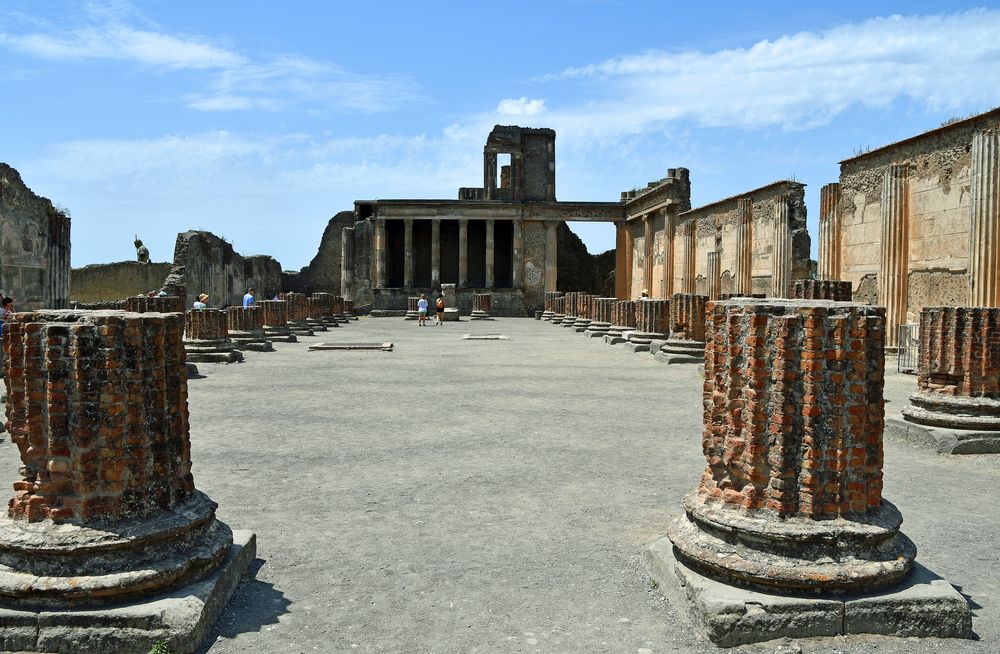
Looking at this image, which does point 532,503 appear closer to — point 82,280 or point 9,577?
point 9,577

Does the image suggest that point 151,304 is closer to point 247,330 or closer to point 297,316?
point 247,330

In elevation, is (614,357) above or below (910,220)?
below

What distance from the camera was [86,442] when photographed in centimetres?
368

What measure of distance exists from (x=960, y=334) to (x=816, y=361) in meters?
4.87

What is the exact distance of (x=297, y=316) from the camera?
24.4 metres

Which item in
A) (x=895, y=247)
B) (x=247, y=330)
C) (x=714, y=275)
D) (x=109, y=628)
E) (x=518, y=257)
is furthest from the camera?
(x=518, y=257)

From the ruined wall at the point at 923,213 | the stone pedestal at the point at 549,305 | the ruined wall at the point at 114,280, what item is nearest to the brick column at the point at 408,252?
the stone pedestal at the point at 549,305

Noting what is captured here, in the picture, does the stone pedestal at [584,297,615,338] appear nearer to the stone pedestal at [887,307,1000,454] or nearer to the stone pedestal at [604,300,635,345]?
the stone pedestal at [604,300,635,345]

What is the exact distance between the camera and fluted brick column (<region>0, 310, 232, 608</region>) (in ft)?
11.7

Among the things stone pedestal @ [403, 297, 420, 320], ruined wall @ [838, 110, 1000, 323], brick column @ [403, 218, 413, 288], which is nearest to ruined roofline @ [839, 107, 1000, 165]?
ruined wall @ [838, 110, 1000, 323]

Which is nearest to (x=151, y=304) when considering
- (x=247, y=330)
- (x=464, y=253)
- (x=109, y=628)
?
(x=247, y=330)

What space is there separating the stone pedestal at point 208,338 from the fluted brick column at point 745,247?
13867mm

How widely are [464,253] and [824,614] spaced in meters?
36.1

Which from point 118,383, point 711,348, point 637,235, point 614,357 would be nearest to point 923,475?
point 711,348
